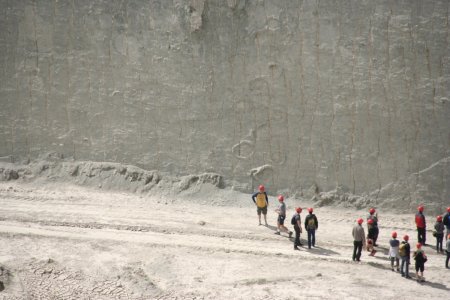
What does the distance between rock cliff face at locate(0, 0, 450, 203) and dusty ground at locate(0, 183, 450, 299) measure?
4.29 feet

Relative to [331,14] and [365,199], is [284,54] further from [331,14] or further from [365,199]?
[365,199]

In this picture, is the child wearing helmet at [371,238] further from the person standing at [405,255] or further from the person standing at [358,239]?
the person standing at [405,255]

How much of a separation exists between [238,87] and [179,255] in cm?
530

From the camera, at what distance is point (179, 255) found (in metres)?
12.8

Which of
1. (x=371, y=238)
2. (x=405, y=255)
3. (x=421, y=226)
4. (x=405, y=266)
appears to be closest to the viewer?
(x=405, y=255)

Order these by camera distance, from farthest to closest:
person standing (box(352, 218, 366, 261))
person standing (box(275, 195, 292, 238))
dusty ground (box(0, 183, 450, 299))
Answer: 1. person standing (box(275, 195, 292, 238))
2. person standing (box(352, 218, 366, 261))
3. dusty ground (box(0, 183, 450, 299))

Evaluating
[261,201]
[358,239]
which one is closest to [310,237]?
[358,239]

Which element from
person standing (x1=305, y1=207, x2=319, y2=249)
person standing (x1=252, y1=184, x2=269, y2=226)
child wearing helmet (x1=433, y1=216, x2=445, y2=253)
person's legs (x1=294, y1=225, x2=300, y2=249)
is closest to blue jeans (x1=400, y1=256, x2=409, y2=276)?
child wearing helmet (x1=433, y1=216, x2=445, y2=253)

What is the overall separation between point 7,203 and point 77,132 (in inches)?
112

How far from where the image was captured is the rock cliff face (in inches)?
594

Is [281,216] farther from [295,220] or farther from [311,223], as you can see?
[311,223]

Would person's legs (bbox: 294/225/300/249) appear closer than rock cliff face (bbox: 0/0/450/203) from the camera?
Yes

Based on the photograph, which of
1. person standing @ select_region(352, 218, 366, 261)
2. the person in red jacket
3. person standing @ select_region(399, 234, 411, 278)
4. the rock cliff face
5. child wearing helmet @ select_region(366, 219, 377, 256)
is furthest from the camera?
the rock cliff face

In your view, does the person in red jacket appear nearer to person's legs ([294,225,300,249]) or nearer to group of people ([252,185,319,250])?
group of people ([252,185,319,250])
